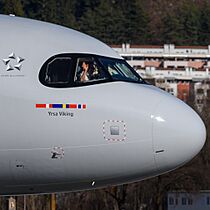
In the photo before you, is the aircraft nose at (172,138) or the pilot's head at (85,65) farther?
the pilot's head at (85,65)

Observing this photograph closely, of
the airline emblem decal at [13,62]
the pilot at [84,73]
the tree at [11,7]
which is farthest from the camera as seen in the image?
the tree at [11,7]

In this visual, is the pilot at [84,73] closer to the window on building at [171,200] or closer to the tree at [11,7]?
the window on building at [171,200]

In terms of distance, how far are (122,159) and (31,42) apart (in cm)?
260

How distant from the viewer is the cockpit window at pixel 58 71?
20.2 m

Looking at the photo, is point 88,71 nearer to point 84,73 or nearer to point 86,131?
point 84,73

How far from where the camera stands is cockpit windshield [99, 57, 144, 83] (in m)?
20.7

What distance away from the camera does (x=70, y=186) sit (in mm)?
20484

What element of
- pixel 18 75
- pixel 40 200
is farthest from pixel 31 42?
pixel 40 200

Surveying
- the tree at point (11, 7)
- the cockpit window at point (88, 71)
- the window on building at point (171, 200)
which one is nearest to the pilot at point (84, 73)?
the cockpit window at point (88, 71)

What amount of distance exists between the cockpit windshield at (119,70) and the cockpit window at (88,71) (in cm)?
15

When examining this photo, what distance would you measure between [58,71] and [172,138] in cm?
230

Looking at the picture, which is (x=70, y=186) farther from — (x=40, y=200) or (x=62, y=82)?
(x=40, y=200)

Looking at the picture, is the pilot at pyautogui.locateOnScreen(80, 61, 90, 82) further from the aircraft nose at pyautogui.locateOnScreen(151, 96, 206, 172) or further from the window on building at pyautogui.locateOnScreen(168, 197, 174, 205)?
the window on building at pyautogui.locateOnScreen(168, 197, 174, 205)

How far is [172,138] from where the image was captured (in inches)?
781
